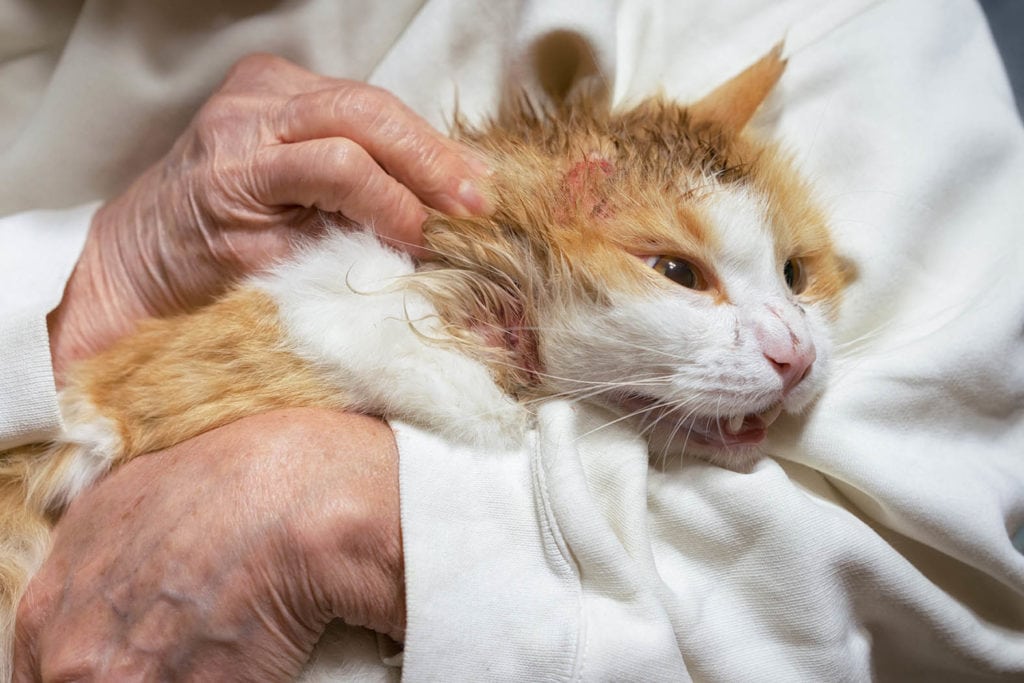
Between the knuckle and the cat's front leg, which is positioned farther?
the knuckle

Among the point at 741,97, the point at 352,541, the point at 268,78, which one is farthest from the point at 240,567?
the point at 741,97

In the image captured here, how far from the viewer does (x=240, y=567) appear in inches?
39.2

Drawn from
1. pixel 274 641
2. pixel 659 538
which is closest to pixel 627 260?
pixel 659 538

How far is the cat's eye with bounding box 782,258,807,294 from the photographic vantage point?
1.29m

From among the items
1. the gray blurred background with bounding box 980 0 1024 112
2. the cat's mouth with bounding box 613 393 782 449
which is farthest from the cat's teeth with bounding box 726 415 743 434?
the gray blurred background with bounding box 980 0 1024 112

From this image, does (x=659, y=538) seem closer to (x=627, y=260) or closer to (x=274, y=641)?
(x=627, y=260)

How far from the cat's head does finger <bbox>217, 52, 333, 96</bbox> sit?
0.41m

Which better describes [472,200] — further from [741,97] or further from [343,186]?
[741,97]

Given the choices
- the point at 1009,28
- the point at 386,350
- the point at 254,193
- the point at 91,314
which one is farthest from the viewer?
the point at 1009,28

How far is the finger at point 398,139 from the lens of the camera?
3.86 ft

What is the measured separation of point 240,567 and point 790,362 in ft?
2.43

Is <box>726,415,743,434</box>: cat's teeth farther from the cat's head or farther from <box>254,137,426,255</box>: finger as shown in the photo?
<box>254,137,426,255</box>: finger

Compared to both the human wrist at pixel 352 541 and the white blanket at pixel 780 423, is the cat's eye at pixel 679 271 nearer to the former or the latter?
the white blanket at pixel 780 423

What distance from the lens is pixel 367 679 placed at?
107 cm
